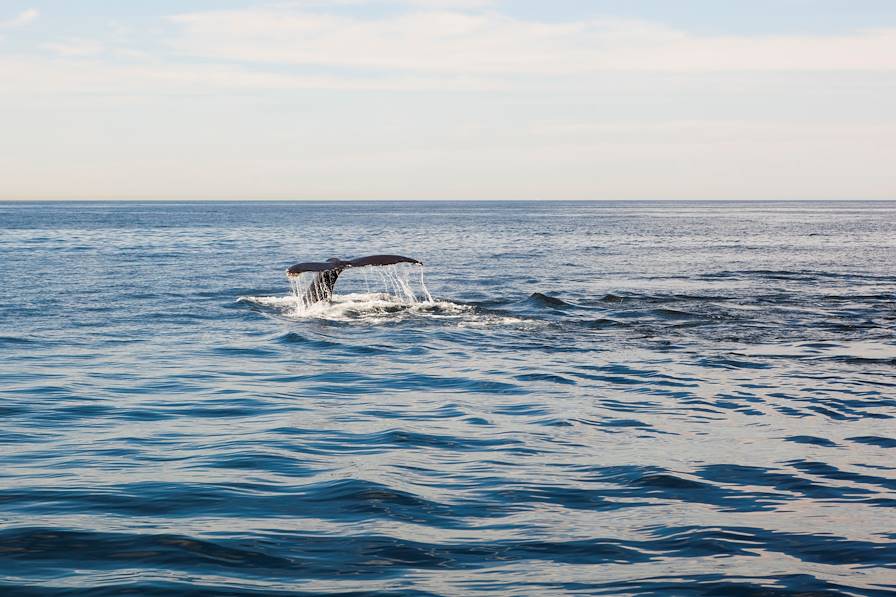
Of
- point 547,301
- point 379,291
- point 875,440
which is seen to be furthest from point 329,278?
point 875,440

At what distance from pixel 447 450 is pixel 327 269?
463 inches

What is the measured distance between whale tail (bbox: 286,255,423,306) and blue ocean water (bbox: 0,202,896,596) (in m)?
0.99

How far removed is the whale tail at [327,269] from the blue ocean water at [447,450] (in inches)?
38.9

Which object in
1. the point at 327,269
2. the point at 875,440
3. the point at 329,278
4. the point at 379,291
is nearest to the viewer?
the point at 875,440

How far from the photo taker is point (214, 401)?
14.3 meters

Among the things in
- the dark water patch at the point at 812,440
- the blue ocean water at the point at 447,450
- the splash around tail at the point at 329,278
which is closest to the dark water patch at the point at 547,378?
the blue ocean water at the point at 447,450

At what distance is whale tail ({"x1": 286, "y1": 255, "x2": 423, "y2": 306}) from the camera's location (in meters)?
20.9

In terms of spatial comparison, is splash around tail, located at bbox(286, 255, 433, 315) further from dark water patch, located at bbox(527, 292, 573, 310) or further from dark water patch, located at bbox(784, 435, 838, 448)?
dark water patch, located at bbox(784, 435, 838, 448)

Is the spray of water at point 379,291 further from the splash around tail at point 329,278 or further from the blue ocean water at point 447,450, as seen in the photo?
the blue ocean water at point 447,450

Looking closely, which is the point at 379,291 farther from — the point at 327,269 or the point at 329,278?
the point at 327,269

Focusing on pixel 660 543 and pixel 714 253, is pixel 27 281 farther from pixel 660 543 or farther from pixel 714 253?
pixel 714 253

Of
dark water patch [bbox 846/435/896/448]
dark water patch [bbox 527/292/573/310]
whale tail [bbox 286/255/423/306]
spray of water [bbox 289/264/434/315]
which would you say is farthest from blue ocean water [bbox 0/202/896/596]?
dark water patch [bbox 527/292/573/310]

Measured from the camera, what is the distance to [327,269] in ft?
73.8

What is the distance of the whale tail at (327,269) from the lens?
20.9 meters
